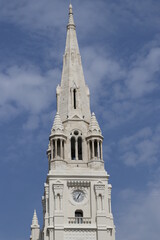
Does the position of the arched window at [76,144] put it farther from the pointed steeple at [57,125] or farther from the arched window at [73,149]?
the pointed steeple at [57,125]

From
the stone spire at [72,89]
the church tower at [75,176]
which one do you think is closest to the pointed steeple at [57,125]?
the church tower at [75,176]

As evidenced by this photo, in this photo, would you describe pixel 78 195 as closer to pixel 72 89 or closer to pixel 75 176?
pixel 75 176

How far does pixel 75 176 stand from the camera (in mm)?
66812

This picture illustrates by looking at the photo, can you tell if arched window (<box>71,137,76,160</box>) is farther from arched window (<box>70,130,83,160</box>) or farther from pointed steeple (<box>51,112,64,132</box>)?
pointed steeple (<box>51,112,64,132</box>)

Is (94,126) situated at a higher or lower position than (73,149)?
higher

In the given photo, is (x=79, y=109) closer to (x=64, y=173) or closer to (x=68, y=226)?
(x=64, y=173)

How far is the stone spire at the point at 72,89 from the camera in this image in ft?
235

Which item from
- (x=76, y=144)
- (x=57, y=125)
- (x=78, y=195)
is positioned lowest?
(x=78, y=195)

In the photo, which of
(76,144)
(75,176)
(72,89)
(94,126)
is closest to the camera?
(75,176)

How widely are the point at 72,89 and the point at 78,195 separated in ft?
40.8

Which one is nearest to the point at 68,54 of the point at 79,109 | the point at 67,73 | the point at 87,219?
the point at 67,73

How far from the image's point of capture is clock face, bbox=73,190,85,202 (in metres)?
66.1

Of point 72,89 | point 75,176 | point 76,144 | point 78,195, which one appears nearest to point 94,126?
point 76,144

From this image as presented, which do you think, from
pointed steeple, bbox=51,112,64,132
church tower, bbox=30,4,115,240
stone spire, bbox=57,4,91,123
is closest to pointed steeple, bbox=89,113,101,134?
church tower, bbox=30,4,115,240
